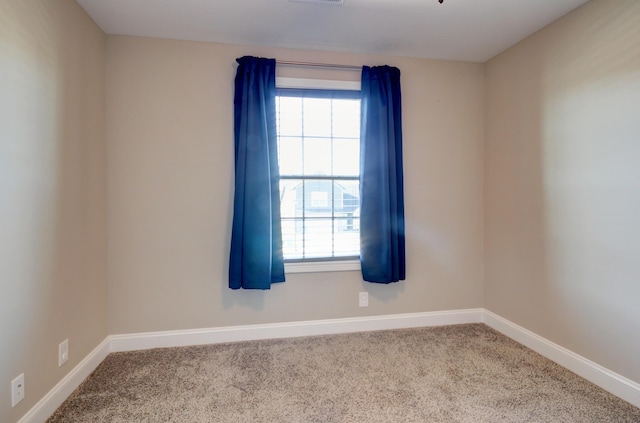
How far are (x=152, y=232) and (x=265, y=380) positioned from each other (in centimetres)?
143

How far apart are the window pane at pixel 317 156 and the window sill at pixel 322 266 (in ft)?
2.62

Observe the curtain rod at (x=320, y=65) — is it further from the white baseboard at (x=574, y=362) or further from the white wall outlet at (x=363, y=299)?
the white baseboard at (x=574, y=362)

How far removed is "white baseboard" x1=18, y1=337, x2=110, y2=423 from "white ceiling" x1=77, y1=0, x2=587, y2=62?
236 centimetres

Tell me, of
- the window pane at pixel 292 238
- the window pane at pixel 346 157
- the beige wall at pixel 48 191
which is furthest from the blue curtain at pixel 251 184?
the beige wall at pixel 48 191

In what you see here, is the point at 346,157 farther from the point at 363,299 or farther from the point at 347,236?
the point at 363,299

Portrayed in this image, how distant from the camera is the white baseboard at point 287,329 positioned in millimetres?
2414

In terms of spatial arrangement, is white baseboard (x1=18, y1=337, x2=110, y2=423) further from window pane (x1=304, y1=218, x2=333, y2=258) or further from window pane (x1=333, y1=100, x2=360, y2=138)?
window pane (x1=333, y1=100, x2=360, y2=138)

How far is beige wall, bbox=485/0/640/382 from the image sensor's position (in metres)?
1.81

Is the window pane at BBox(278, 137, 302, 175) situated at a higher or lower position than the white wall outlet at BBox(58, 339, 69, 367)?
higher

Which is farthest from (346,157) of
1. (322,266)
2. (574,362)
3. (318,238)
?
(574,362)

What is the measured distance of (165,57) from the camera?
2404 millimetres

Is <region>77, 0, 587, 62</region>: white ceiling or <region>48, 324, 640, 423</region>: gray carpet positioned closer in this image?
<region>48, 324, 640, 423</region>: gray carpet

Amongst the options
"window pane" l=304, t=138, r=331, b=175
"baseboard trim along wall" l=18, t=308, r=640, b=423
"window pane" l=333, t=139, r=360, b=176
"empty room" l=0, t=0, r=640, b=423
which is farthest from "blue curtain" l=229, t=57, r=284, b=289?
"window pane" l=333, t=139, r=360, b=176

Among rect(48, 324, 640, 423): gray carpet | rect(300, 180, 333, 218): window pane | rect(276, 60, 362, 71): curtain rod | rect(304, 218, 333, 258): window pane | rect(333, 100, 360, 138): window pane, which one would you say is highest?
rect(276, 60, 362, 71): curtain rod
